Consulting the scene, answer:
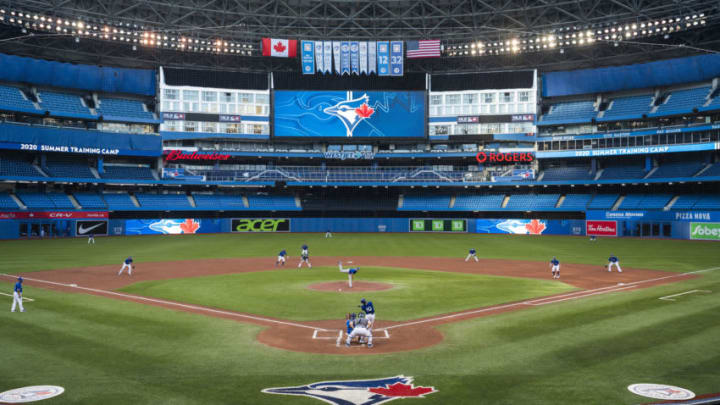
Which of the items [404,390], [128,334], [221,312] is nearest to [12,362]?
[128,334]

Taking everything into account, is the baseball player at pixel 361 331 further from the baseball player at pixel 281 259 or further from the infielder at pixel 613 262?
the infielder at pixel 613 262

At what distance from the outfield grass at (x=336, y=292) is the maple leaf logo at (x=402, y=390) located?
26.3ft

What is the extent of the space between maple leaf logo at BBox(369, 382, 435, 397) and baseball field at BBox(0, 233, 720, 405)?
0.23ft

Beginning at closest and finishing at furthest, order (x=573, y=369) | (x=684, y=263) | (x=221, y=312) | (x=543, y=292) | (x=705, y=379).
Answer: (x=705, y=379)
(x=573, y=369)
(x=221, y=312)
(x=543, y=292)
(x=684, y=263)

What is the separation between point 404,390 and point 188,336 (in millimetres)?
8979

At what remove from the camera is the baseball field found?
1307 centimetres

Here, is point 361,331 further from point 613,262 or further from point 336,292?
point 613,262

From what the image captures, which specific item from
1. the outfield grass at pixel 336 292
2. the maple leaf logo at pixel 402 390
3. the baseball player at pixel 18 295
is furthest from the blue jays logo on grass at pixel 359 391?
the baseball player at pixel 18 295

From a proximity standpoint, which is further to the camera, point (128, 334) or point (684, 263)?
point (684, 263)

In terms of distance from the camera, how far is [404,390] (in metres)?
12.9

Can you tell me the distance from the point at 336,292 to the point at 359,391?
47.0ft

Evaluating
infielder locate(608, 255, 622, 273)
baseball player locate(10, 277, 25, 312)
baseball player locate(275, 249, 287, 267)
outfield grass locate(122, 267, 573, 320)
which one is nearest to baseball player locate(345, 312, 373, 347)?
outfield grass locate(122, 267, 573, 320)

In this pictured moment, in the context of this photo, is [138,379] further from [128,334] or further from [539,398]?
[539,398]

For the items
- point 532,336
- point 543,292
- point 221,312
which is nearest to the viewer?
point 532,336
